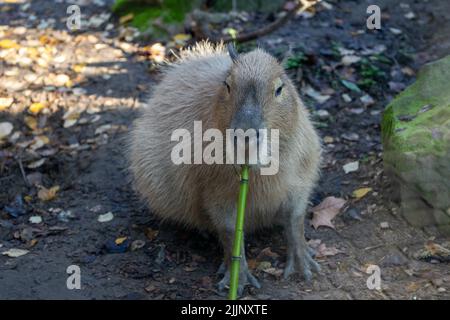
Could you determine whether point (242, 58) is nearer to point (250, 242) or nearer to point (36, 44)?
point (250, 242)

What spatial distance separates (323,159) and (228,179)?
1.34 m

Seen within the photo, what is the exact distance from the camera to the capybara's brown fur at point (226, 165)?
9.59ft

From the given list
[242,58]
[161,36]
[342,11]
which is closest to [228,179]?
[242,58]

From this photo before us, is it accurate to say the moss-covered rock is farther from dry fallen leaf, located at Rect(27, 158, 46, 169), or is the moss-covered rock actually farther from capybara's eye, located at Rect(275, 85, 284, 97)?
dry fallen leaf, located at Rect(27, 158, 46, 169)

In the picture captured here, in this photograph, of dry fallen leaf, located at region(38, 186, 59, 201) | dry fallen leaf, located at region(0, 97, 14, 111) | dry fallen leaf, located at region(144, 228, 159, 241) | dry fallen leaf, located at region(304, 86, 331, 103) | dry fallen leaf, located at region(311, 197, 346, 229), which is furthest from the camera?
dry fallen leaf, located at region(0, 97, 14, 111)

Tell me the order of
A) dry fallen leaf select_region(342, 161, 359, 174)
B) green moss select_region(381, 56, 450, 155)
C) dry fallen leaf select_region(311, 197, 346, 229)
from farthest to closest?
dry fallen leaf select_region(342, 161, 359, 174) → dry fallen leaf select_region(311, 197, 346, 229) → green moss select_region(381, 56, 450, 155)

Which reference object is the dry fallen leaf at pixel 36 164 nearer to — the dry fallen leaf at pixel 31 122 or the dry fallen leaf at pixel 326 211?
the dry fallen leaf at pixel 31 122

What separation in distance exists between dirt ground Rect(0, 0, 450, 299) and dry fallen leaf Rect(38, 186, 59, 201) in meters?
0.02

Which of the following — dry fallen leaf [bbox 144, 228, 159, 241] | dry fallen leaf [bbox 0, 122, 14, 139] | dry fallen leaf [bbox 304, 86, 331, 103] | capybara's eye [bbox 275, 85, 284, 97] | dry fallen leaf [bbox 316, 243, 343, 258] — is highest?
capybara's eye [bbox 275, 85, 284, 97]

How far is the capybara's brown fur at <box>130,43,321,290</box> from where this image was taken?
2924mm

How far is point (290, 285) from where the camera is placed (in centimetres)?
331

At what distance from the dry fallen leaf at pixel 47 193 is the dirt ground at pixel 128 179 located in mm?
25

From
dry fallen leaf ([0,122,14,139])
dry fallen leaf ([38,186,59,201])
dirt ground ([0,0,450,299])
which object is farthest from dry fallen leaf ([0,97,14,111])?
dry fallen leaf ([38,186,59,201])

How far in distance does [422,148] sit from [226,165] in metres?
1.03
